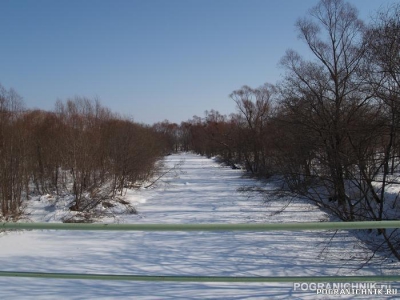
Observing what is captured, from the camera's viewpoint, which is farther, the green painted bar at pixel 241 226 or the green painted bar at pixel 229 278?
the green painted bar at pixel 229 278

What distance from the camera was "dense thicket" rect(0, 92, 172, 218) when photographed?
49.4ft

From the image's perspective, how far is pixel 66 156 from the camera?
59.6ft

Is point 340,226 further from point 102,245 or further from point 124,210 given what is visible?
point 124,210

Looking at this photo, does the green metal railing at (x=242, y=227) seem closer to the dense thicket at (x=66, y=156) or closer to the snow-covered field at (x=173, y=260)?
the snow-covered field at (x=173, y=260)

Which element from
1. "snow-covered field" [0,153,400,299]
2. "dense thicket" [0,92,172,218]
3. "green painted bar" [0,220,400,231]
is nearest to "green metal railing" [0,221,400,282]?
"green painted bar" [0,220,400,231]

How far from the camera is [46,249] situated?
10.3 m

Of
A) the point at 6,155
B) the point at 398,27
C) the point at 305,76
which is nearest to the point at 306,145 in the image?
the point at 305,76

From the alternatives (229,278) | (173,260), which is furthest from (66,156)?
(229,278)

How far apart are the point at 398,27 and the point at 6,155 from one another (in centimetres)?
1549

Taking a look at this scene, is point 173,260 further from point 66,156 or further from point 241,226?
point 66,156

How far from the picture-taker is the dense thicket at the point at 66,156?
15.0 metres

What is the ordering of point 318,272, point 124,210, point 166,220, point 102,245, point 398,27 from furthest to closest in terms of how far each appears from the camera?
1. point 124,210
2. point 166,220
3. point 102,245
4. point 398,27
5. point 318,272

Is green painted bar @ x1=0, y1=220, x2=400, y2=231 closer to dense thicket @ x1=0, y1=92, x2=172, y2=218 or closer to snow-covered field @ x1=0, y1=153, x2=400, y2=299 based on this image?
snow-covered field @ x1=0, y1=153, x2=400, y2=299

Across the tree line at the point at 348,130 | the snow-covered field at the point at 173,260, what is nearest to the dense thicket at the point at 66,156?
the snow-covered field at the point at 173,260
